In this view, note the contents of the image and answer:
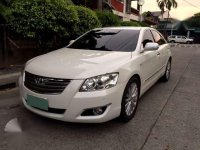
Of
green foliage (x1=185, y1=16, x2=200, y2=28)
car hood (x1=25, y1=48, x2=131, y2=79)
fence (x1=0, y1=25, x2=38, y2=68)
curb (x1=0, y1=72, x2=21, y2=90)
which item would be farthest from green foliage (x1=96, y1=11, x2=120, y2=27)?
green foliage (x1=185, y1=16, x2=200, y2=28)

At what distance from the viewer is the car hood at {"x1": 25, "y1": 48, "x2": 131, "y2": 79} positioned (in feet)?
11.3

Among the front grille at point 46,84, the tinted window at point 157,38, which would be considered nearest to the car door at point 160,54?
the tinted window at point 157,38

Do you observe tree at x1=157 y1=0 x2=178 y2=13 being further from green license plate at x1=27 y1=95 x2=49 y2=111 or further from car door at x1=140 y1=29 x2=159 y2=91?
green license plate at x1=27 y1=95 x2=49 y2=111

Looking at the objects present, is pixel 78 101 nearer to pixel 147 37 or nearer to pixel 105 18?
pixel 147 37

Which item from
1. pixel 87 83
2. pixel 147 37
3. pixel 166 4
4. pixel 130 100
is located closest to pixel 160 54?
pixel 147 37

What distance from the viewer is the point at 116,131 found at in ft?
12.3

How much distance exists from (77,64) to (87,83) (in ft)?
1.51

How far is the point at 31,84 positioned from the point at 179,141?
2232 millimetres

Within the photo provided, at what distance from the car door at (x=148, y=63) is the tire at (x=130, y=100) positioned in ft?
1.20

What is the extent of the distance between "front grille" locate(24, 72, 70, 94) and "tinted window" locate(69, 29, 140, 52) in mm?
→ 1497

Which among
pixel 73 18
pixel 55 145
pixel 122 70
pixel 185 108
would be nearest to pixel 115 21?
pixel 73 18

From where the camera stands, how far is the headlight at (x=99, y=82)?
3.37 m

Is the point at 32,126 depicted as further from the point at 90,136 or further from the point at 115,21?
the point at 115,21

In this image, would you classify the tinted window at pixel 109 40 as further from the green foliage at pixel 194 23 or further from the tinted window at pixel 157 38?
the green foliage at pixel 194 23
